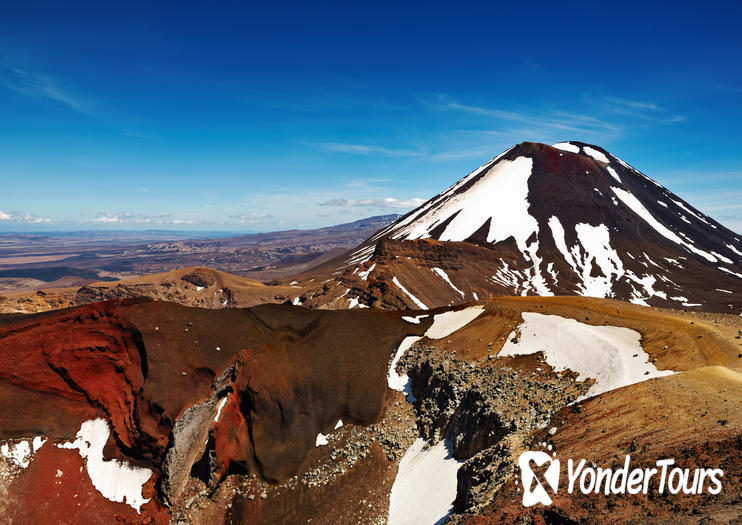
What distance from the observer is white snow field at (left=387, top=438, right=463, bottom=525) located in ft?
83.1

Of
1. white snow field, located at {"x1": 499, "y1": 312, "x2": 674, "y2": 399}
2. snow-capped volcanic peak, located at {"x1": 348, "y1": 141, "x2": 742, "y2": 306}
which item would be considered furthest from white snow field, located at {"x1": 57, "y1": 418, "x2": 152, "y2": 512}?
snow-capped volcanic peak, located at {"x1": 348, "y1": 141, "x2": 742, "y2": 306}

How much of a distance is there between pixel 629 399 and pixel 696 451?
7.24m

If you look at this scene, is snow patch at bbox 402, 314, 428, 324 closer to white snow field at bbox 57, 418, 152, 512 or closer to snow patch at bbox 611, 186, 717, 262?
white snow field at bbox 57, 418, 152, 512

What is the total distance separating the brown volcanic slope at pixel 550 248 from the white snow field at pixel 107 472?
194 ft

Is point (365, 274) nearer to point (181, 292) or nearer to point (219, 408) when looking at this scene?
point (219, 408)

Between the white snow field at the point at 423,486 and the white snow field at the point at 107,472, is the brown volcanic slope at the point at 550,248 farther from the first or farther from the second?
the white snow field at the point at 107,472

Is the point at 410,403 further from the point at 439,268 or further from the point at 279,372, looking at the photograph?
the point at 439,268

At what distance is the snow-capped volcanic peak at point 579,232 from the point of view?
404ft

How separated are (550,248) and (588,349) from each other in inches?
4929

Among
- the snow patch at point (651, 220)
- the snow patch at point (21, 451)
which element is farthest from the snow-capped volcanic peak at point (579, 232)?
the snow patch at point (21, 451)

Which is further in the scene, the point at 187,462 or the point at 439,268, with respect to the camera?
the point at 439,268

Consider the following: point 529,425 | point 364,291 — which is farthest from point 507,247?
point 529,425

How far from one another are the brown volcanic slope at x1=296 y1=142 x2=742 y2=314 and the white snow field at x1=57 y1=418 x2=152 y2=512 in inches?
2322

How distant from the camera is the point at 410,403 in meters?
38.0
